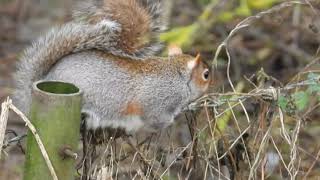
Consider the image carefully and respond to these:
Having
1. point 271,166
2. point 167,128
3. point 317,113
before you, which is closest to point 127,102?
point 167,128

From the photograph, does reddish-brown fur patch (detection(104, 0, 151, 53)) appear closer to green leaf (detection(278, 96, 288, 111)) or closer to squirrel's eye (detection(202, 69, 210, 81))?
squirrel's eye (detection(202, 69, 210, 81))

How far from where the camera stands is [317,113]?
4883 mm

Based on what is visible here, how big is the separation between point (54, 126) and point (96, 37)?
1.93 feet

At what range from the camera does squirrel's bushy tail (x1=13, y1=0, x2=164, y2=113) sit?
2.43 meters

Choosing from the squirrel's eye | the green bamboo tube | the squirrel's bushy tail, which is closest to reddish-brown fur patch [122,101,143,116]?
the squirrel's bushy tail

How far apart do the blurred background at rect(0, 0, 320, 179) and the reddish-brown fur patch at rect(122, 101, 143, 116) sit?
26cm

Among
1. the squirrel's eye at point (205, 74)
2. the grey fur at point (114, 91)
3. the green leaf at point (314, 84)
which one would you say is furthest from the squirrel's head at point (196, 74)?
the green leaf at point (314, 84)

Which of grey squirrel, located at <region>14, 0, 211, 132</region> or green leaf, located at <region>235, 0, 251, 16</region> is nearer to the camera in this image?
grey squirrel, located at <region>14, 0, 211, 132</region>

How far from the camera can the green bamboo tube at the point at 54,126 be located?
1.89 meters

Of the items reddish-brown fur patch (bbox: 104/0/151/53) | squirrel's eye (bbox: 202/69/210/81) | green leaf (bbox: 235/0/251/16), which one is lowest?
squirrel's eye (bbox: 202/69/210/81)

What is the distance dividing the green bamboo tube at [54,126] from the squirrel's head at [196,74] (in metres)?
0.89

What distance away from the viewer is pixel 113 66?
2504mm

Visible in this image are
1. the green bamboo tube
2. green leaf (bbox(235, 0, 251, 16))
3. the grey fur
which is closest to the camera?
the green bamboo tube

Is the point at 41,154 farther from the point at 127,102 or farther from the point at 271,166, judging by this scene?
the point at 271,166
